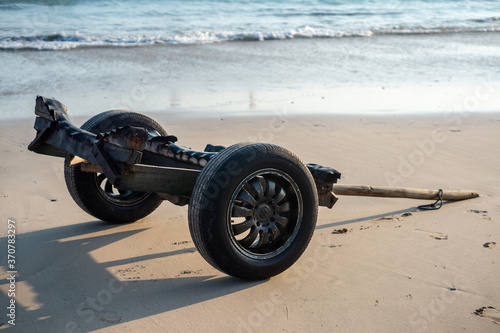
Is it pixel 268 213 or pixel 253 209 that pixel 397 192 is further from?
pixel 253 209


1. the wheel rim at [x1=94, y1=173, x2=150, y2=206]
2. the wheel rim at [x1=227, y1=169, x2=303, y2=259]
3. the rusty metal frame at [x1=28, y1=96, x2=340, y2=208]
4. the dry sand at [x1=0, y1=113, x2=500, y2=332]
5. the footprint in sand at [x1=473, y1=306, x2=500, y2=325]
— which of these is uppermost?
the rusty metal frame at [x1=28, y1=96, x2=340, y2=208]

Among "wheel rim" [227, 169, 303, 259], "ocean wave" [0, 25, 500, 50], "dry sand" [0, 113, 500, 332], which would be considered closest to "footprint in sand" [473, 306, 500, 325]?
"dry sand" [0, 113, 500, 332]

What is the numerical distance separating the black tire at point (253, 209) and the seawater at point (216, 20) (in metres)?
13.9

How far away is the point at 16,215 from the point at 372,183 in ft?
12.3

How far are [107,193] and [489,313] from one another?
10.0 feet

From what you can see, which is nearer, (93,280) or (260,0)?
(93,280)

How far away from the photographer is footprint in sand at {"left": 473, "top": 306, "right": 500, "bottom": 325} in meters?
3.33

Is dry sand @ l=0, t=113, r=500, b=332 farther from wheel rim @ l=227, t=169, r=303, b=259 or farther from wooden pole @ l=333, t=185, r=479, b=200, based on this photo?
wheel rim @ l=227, t=169, r=303, b=259

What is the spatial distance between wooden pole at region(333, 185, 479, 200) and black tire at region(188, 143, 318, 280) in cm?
74

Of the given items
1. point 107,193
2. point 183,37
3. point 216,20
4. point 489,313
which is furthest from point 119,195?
point 216,20

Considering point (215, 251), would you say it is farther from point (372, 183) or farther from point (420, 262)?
point (372, 183)

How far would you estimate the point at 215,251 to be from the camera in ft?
10.9

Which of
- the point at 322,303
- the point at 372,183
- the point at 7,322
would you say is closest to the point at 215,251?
the point at 322,303

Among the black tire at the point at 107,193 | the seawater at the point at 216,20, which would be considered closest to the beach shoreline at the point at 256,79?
the seawater at the point at 216,20
